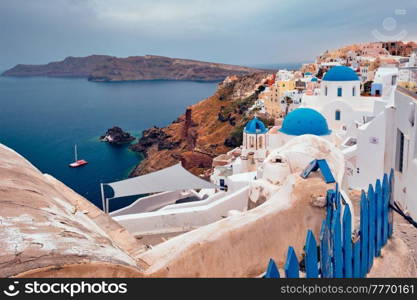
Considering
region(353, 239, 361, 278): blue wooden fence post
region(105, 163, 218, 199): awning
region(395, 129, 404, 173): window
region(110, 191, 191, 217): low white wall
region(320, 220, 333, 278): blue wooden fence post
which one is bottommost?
region(110, 191, 191, 217): low white wall

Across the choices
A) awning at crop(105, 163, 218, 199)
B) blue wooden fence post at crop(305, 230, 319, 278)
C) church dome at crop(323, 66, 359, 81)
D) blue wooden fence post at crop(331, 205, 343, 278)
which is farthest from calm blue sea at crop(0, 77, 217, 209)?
blue wooden fence post at crop(305, 230, 319, 278)

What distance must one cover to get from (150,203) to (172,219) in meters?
4.53

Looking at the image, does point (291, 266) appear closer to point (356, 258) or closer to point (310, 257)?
point (310, 257)

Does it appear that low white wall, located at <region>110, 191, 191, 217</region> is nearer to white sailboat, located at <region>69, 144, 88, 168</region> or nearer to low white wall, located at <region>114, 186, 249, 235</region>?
low white wall, located at <region>114, 186, 249, 235</region>

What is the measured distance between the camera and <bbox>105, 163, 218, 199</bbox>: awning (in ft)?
37.2

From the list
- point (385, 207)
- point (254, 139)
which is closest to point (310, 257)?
point (385, 207)

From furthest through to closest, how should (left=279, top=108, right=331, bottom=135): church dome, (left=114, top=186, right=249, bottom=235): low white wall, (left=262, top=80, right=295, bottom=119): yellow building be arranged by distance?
(left=262, top=80, right=295, bottom=119): yellow building < (left=279, top=108, right=331, bottom=135): church dome < (left=114, top=186, right=249, bottom=235): low white wall

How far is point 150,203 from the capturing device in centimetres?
1250

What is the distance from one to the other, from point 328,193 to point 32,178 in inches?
166

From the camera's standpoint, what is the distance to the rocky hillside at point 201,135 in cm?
4738

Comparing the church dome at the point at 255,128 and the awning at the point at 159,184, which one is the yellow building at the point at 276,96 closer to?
the church dome at the point at 255,128

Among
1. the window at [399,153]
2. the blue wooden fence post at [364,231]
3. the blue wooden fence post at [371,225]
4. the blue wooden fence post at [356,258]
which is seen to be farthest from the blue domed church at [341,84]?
the blue wooden fence post at [356,258]

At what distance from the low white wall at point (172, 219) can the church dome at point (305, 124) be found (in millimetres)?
6511

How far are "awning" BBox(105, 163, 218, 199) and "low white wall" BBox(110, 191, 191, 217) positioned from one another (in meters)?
0.45
